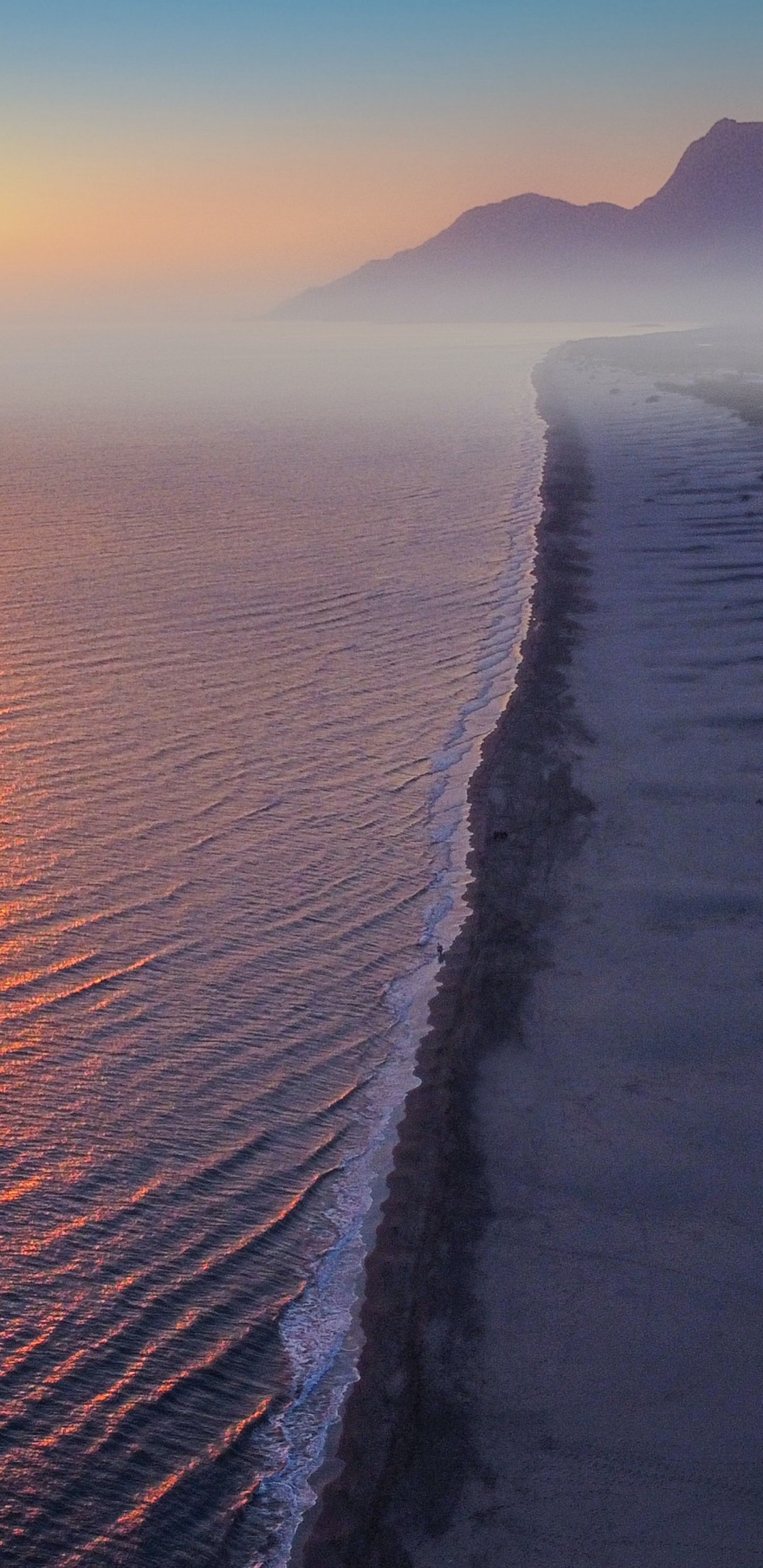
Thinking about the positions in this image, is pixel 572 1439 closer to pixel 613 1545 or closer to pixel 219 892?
pixel 613 1545

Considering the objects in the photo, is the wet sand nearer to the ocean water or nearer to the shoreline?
the shoreline

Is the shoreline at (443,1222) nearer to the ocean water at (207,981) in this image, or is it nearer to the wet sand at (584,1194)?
the wet sand at (584,1194)

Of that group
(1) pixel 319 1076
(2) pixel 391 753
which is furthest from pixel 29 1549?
(2) pixel 391 753

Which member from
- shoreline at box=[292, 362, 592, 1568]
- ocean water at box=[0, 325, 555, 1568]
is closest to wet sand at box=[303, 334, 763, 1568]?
shoreline at box=[292, 362, 592, 1568]

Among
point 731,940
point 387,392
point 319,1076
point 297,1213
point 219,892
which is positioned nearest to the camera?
point 297,1213

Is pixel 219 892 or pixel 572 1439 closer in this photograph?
pixel 572 1439

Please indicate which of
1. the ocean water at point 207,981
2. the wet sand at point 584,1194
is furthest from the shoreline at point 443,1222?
the ocean water at point 207,981
